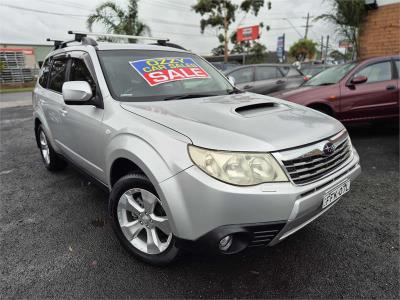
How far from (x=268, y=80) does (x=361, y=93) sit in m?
3.55

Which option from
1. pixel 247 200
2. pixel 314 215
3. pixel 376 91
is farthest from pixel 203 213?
pixel 376 91

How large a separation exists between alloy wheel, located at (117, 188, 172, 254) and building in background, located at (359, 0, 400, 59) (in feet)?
33.8

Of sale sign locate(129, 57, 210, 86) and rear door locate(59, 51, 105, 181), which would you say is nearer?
rear door locate(59, 51, 105, 181)

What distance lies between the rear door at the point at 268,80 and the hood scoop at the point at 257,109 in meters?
5.96

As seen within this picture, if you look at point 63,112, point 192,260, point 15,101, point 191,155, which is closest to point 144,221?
point 192,260

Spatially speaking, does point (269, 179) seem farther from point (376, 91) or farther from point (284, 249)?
point (376, 91)

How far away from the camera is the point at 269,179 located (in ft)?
5.97

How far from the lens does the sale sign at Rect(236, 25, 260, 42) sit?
93.0 feet

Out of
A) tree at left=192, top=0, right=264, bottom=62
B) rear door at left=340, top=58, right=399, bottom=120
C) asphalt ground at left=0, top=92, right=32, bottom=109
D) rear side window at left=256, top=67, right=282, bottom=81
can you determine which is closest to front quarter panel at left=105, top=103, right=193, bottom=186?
rear door at left=340, top=58, right=399, bottom=120

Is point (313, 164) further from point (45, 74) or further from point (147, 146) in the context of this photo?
point (45, 74)

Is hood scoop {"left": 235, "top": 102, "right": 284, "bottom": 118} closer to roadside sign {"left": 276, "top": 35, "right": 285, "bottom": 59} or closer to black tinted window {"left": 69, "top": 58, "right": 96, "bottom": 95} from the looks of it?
black tinted window {"left": 69, "top": 58, "right": 96, "bottom": 95}

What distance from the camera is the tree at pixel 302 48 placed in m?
38.3

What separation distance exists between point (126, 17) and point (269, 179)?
613 inches

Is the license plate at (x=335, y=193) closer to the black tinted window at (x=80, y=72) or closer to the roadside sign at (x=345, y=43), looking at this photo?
the black tinted window at (x=80, y=72)
